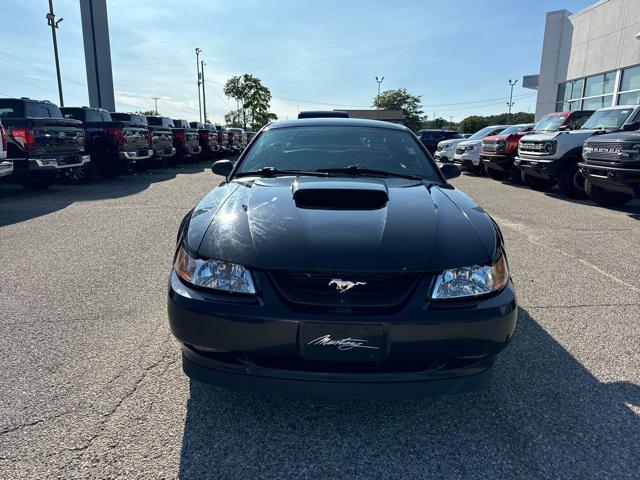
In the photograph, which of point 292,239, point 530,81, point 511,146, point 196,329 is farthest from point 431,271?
point 530,81

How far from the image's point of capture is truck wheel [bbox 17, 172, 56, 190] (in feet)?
33.4

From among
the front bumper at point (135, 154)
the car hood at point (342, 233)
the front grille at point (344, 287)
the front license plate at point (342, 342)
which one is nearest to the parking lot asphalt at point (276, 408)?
the front license plate at point (342, 342)

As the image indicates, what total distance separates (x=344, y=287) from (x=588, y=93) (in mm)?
26992

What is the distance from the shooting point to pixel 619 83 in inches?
812

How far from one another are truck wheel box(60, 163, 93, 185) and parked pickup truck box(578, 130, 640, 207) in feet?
37.6

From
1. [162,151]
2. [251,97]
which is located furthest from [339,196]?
[251,97]

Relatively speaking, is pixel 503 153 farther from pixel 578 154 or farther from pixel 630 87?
pixel 630 87

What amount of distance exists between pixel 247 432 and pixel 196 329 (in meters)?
0.59

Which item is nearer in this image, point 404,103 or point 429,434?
point 429,434

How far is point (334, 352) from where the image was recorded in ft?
6.23

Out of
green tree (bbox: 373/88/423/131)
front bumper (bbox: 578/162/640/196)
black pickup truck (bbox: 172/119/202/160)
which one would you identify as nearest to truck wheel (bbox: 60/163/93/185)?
black pickup truck (bbox: 172/119/202/160)

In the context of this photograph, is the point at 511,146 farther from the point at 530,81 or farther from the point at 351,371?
the point at 530,81

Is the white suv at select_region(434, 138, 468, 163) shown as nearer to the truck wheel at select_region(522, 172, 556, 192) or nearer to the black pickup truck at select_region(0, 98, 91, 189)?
the truck wheel at select_region(522, 172, 556, 192)

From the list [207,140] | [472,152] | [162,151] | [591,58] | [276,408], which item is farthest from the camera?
[591,58]
